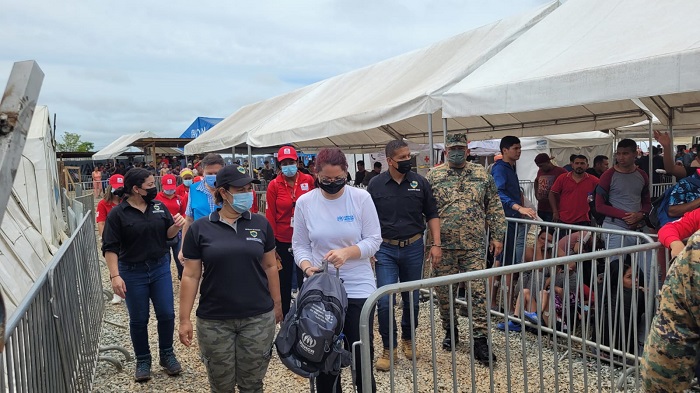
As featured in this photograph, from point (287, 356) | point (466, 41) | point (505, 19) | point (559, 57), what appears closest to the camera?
point (287, 356)

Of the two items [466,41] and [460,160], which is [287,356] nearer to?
[460,160]

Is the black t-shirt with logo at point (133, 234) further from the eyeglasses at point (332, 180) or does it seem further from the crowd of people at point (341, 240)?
the eyeglasses at point (332, 180)

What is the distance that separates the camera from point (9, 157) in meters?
0.96

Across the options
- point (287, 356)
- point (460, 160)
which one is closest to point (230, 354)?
point (287, 356)

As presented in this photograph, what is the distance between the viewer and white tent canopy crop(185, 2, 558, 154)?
21.3 feet

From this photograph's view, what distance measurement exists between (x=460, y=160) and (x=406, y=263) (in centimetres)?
Result: 108

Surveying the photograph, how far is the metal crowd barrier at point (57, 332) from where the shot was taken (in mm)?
2236

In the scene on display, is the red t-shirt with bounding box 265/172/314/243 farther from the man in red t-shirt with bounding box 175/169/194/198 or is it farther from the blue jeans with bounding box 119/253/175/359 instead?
the man in red t-shirt with bounding box 175/169/194/198

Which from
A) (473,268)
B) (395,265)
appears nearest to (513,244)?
(473,268)

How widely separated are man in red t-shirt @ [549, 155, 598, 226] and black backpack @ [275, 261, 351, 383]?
486cm

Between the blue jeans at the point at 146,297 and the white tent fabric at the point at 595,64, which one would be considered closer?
the white tent fabric at the point at 595,64

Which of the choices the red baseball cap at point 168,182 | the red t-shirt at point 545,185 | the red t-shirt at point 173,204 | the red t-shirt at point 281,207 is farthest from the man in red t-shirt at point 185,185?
the red t-shirt at point 545,185

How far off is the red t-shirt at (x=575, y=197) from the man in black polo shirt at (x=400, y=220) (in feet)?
10.7

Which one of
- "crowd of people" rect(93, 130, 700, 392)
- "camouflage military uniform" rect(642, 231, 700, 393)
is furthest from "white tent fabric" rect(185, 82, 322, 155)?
"camouflage military uniform" rect(642, 231, 700, 393)
